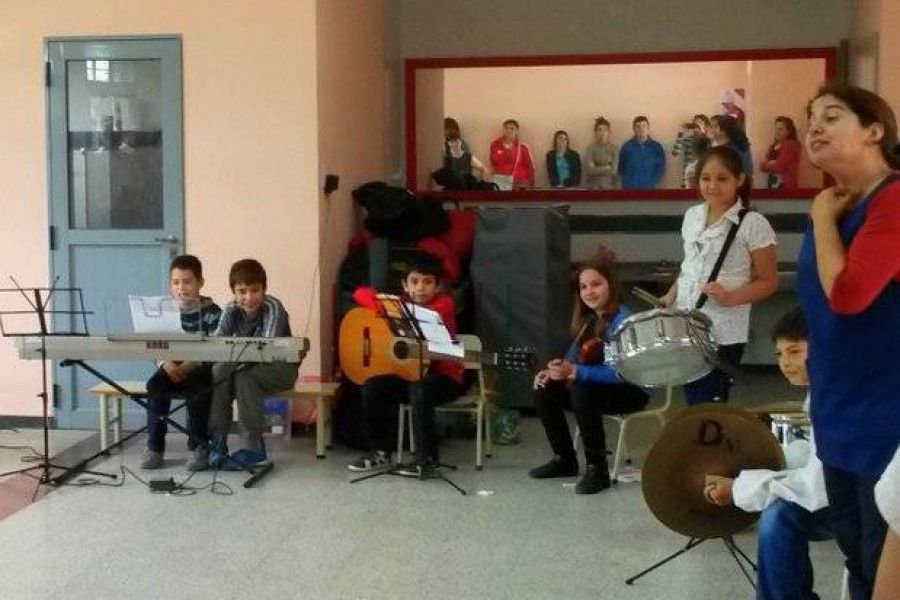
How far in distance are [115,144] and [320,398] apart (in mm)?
1778

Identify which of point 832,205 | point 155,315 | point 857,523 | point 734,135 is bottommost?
point 857,523

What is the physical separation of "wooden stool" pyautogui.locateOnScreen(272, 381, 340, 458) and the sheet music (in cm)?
86

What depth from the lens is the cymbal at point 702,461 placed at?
2996mm

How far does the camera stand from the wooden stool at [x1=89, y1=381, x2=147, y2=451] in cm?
523

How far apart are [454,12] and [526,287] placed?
2.40 metres

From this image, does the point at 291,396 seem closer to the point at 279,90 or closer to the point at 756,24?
the point at 279,90

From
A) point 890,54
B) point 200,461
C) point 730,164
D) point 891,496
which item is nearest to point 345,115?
point 200,461

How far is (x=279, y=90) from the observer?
5.69 meters

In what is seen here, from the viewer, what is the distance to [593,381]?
15.2 feet

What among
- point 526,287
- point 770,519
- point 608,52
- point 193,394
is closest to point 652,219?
point 608,52

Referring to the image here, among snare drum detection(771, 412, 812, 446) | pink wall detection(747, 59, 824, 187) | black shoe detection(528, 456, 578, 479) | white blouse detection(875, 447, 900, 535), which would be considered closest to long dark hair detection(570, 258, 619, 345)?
black shoe detection(528, 456, 578, 479)

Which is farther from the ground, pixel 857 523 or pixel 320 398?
pixel 857 523

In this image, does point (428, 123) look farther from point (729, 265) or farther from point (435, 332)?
point (729, 265)

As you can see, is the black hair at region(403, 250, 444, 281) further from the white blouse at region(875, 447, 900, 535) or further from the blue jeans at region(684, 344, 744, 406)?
the white blouse at region(875, 447, 900, 535)
